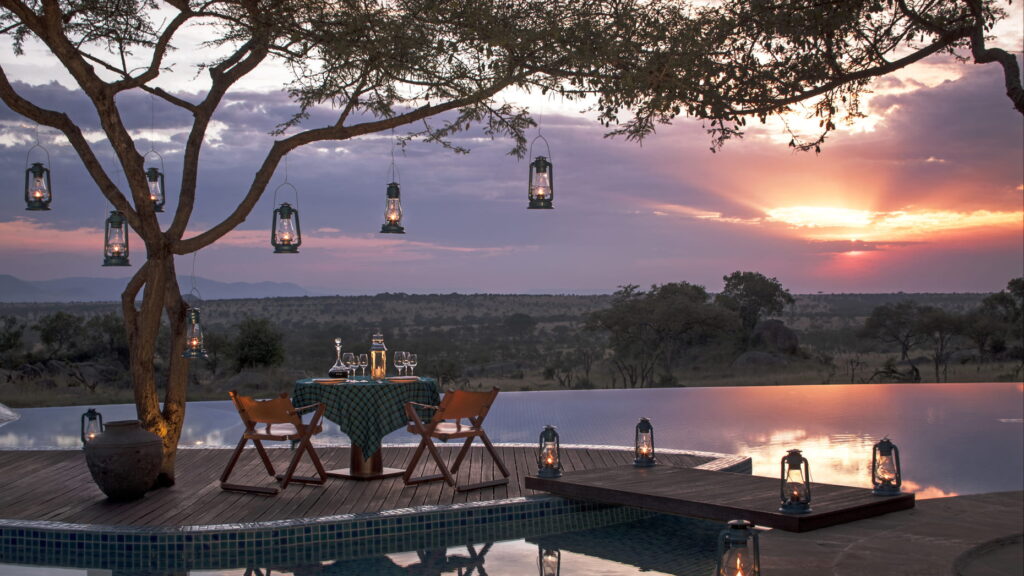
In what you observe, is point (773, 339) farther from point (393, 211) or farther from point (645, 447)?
point (393, 211)

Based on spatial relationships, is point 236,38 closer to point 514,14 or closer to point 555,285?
point 514,14

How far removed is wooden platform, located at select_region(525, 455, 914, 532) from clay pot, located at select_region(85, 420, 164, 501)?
217 cm

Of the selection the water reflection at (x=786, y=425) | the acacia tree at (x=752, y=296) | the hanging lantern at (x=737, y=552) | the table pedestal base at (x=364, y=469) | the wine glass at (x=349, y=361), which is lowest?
the water reflection at (x=786, y=425)

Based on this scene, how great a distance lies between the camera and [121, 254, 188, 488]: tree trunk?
5793 millimetres

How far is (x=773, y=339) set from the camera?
21844 mm

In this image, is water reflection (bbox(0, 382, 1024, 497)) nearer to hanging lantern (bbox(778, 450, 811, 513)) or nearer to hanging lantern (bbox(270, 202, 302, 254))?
hanging lantern (bbox(270, 202, 302, 254))

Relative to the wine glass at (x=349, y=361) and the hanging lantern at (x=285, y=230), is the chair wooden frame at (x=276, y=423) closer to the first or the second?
the wine glass at (x=349, y=361)

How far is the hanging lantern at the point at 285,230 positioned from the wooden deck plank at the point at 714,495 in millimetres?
2129

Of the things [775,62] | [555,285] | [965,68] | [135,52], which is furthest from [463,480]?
[555,285]

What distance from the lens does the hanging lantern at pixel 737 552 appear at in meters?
2.73

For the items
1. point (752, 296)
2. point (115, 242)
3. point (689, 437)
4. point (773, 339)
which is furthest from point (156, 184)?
point (752, 296)

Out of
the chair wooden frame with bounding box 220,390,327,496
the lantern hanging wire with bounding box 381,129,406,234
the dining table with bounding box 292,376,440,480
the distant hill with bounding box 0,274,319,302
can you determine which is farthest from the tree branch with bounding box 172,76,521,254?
the distant hill with bounding box 0,274,319,302

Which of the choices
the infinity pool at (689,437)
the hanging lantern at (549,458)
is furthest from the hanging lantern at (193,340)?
the hanging lantern at (549,458)

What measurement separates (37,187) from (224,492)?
7.67ft
